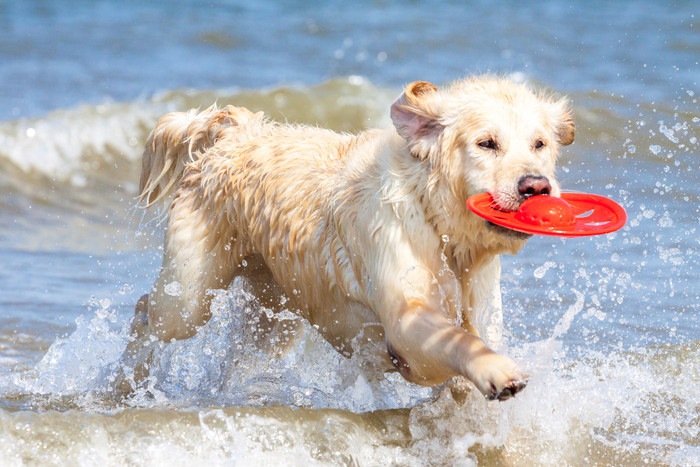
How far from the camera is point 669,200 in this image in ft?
32.1

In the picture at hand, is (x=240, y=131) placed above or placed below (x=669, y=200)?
above

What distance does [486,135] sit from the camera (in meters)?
4.66

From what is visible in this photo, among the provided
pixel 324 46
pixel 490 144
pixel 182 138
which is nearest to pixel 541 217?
pixel 490 144

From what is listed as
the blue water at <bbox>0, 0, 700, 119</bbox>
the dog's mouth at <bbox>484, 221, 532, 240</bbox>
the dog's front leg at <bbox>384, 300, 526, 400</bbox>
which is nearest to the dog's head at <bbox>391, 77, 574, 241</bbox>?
the dog's mouth at <bbox>484, 221, 532, 240</bbox>

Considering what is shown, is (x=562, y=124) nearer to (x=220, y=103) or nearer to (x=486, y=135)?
(x=486, y=135)

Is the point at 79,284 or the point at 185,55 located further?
the point at 185,55

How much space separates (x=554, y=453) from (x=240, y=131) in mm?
2471

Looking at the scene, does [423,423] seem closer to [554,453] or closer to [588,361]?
[554,453]

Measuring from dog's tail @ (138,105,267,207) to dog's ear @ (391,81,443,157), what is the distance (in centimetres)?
143

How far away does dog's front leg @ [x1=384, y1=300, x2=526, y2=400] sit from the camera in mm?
4258

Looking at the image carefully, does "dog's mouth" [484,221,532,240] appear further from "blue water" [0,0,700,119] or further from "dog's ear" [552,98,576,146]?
"blue water" [0,0,700,119]

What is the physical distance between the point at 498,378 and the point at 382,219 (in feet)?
3.35

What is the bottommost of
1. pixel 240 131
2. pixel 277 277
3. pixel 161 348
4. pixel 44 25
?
pixel 44 25

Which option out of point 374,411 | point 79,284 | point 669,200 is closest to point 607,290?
point 669,200
